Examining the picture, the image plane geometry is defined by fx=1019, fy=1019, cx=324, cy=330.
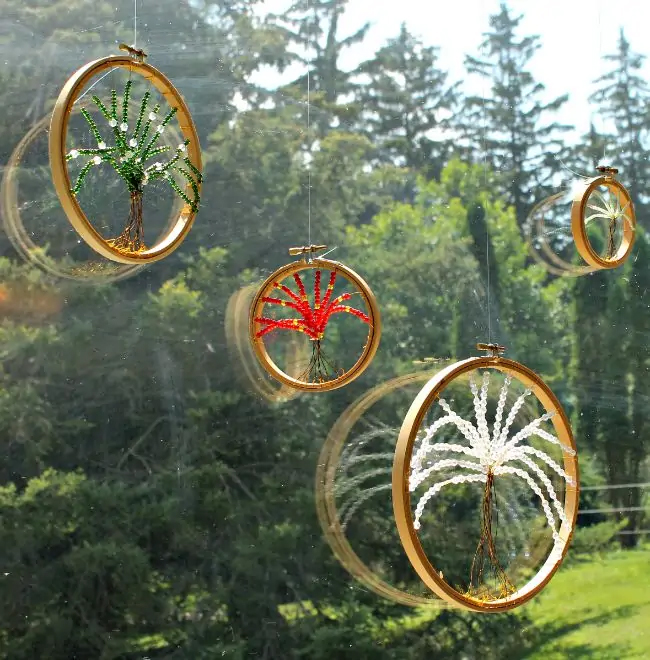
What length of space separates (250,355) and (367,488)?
780 millimetres

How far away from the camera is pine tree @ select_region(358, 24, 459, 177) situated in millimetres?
4719

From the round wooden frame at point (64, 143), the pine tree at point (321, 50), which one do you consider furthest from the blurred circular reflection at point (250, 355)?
the round wooden frame at point (64, 143)

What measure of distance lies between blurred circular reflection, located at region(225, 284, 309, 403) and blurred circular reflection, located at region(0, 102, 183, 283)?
0.55 metres

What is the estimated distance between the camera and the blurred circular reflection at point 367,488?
447cm

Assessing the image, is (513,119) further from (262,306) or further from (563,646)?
(563,646)

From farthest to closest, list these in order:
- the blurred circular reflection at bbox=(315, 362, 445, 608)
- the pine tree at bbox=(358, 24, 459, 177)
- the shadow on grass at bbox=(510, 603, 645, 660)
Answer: the pine tree at bbox=(358, 24, 459, 177) → the shadow on grass at bbox=(510, 603, 645, 660) → the blurred circular reflection at bbox=(315, 362, 445, 608)

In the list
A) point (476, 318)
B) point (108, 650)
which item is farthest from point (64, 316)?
point (476, 318)

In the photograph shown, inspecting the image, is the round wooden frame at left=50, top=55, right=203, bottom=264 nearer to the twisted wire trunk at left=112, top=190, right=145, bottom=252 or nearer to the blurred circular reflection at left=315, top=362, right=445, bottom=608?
the twisted wire trunk at left=112, top=190, right=145, bottom=252

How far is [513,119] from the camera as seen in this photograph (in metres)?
4.79

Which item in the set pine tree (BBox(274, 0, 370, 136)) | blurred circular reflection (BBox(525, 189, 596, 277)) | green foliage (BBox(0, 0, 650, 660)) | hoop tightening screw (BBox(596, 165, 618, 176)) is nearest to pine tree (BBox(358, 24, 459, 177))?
green foliage (BBox(0, 0, 650, 660))

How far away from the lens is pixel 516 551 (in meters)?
4.57

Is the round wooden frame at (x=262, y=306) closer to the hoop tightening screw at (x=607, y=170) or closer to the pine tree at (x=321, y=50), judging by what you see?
the hoop tightening screw at (x=607, y=170)

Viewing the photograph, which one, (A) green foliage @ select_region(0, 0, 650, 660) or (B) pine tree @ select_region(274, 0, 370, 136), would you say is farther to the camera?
(B) pine tree @ select_region(274, 0, 370, 136)

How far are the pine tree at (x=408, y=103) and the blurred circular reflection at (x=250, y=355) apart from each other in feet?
3.15
